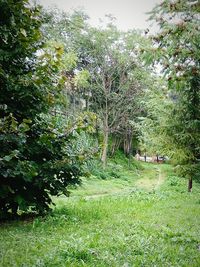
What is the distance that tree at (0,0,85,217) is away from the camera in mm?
7750

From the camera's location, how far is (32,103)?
819 cm

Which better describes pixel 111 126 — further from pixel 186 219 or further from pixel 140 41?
pixel 186 219

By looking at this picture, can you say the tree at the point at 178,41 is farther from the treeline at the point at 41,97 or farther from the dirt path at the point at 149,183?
the dirt path at the point at 149,183

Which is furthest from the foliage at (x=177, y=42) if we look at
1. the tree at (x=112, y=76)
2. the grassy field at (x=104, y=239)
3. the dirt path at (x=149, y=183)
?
the tree at (x=112, y=76)

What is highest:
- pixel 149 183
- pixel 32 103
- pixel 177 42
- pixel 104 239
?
pixel 177 42

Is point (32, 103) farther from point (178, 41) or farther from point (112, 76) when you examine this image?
point (112, 76)

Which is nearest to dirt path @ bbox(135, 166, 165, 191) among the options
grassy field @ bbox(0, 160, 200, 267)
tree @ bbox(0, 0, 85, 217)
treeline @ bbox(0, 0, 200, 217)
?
grassy field @ bbox(0, 160, 200, 267)

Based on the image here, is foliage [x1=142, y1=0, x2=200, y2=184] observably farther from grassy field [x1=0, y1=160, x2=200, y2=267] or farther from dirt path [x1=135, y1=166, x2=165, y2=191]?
dirt path [x1=135, y1=166, x2=165, y2=191]

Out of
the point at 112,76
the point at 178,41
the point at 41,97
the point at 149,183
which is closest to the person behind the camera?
the point at 41,97

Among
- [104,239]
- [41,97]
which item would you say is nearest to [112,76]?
[41,97]

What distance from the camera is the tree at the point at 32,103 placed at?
7.75m

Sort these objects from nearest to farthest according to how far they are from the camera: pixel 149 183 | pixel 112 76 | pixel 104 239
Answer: pixel 104 239 < pixel 149 183 < pixel 112 76

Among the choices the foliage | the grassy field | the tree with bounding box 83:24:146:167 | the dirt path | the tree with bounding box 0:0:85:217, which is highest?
the tree with bounding box 83:24:146:167

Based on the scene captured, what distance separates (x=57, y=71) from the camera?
28.1 feet
